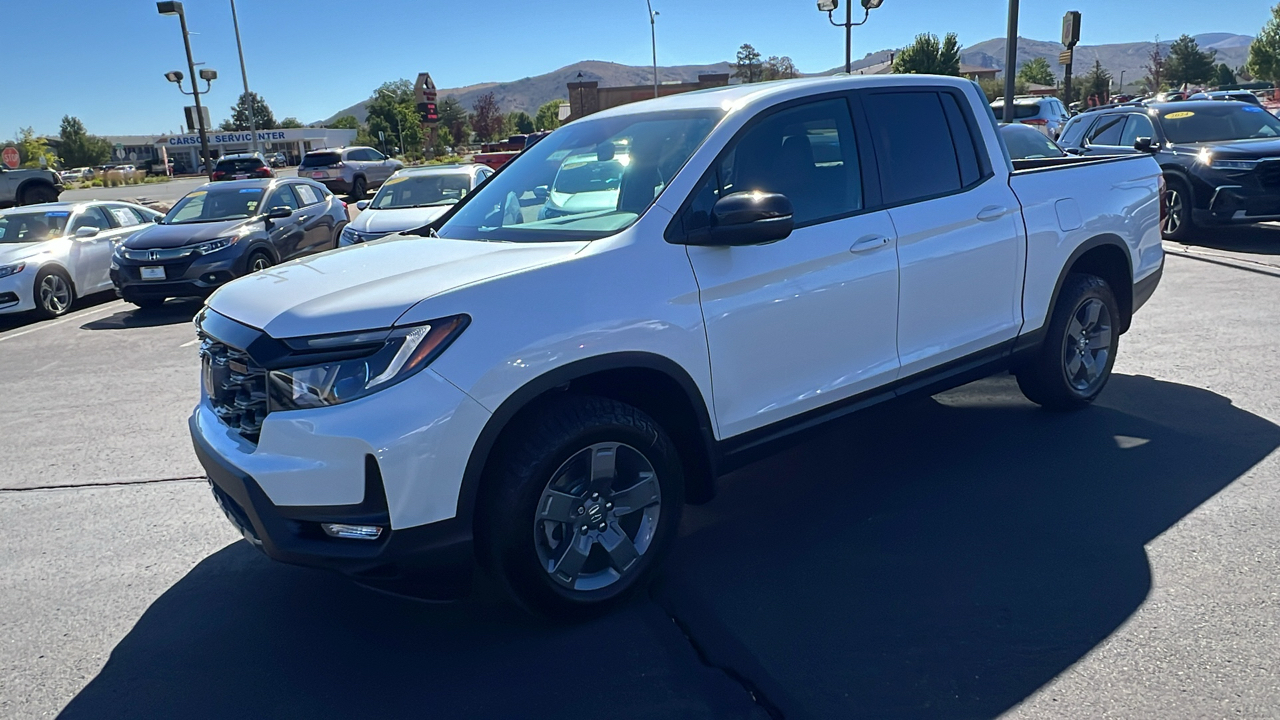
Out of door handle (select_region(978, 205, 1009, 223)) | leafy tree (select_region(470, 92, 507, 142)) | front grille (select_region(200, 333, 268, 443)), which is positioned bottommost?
front grille (select_region(200, 333, 268, 443))

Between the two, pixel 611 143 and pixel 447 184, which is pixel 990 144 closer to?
pixel 611 143

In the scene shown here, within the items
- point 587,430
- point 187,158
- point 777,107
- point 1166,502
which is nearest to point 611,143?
point 777,107

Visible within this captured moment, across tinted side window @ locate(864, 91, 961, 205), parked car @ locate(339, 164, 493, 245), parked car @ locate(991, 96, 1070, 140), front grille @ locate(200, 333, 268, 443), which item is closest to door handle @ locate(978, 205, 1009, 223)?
tinted side window @ locate(864, 91, 961, 205)

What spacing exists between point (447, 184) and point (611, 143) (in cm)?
920

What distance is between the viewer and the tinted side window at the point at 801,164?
389 cm

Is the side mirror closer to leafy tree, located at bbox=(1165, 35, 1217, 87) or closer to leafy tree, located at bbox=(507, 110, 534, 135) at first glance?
leafy tree, located at bbox=(1165, 35, 1217, 87)

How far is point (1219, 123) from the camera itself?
1238 cm

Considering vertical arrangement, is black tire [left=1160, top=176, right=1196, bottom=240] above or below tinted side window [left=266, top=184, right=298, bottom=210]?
below

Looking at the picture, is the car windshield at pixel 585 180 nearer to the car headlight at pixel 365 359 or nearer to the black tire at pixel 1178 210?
the car headlight at pixel 365 359

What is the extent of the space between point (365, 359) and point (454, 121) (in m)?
98.6

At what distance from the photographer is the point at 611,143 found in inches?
169

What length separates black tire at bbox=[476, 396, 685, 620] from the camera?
3.20m

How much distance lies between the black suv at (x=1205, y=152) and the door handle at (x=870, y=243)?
827cm

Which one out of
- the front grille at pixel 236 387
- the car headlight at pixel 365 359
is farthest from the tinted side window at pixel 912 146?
the front grille at pixel 236 387
